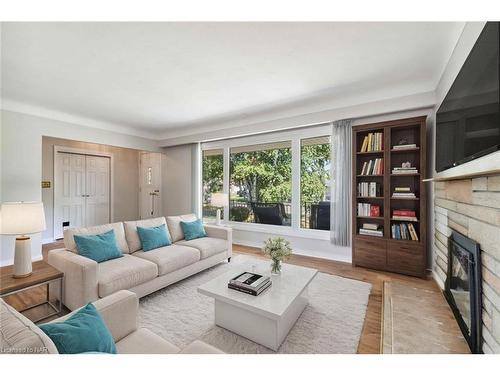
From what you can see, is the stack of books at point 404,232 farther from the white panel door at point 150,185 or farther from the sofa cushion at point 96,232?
the white panel door at point 150,185

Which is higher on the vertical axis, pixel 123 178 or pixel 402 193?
pixel 123 178

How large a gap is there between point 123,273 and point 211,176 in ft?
10.8

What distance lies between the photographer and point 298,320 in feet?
6.79

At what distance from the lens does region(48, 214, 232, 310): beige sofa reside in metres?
2.00

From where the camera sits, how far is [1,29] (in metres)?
1.89

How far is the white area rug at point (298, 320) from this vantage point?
5.75 feet

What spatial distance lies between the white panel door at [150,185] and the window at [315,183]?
3.80 metres

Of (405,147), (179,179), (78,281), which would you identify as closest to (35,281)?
(78,281)

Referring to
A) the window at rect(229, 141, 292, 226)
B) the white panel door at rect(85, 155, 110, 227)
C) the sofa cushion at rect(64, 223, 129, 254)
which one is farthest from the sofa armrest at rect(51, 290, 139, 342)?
the white panel door at rect(85, 155, 110, 227)

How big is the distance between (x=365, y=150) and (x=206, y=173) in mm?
3353

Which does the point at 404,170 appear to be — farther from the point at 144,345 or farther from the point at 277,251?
the point at 144,345

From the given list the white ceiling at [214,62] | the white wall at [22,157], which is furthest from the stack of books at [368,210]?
the white wall at [22,157]
